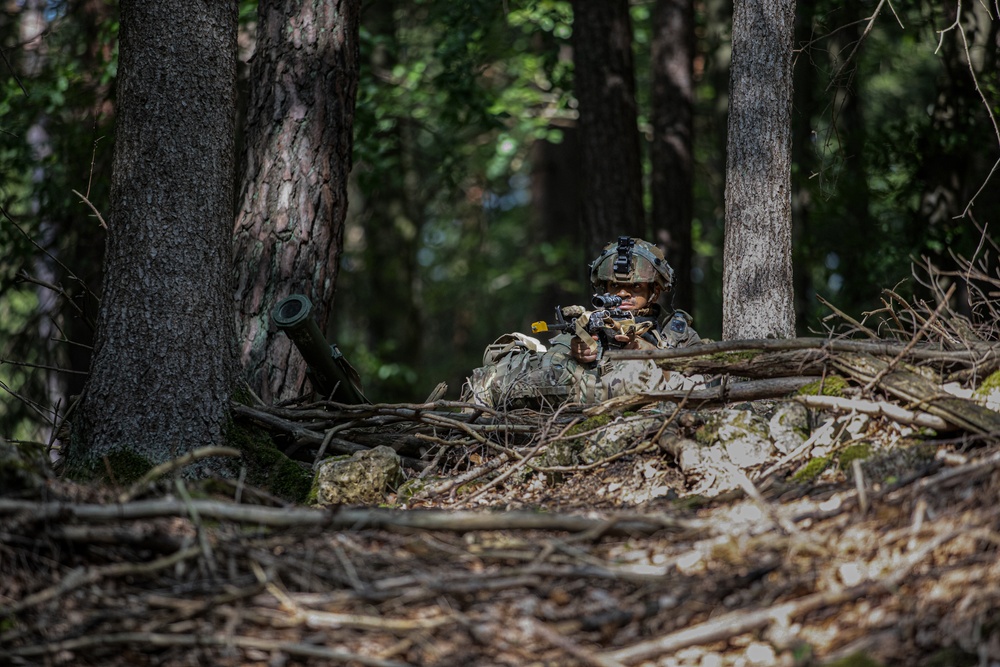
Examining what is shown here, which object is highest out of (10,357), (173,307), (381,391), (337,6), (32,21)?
(32,21)

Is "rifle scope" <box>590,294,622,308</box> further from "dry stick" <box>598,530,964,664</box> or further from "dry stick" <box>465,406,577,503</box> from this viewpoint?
"dry stick" <box>598,530,964,664</box>

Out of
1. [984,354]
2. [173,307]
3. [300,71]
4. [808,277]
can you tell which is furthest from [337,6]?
[808,277]

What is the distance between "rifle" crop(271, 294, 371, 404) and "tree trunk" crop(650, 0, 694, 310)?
18.1ft

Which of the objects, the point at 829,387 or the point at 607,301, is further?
the point at 607,301

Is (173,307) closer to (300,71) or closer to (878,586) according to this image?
(300,71)

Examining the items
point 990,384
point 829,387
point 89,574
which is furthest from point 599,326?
point 89,574

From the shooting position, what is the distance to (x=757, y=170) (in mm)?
5832

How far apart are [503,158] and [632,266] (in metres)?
9.68

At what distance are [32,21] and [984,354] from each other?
35.5 ft

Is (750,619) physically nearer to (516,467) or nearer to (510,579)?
(510,579)

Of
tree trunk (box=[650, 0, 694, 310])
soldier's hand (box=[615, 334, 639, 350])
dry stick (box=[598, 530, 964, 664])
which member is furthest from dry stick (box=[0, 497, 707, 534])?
tree trunk (box=[650, 0, 694, 310])

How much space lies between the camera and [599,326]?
250 inches

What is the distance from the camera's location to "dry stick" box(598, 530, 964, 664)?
339cm

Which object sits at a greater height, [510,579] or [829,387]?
[829,387]
